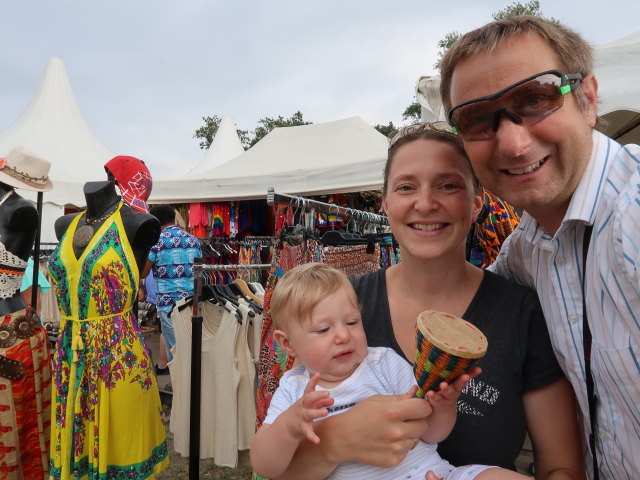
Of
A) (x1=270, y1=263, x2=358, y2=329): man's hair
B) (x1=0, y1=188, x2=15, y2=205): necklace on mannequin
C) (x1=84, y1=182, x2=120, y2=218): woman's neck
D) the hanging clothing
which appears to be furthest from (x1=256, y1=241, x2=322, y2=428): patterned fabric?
(x1=0, y1=188, x2=15, y2=205): necklace on mannequin

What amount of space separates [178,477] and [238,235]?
473cm

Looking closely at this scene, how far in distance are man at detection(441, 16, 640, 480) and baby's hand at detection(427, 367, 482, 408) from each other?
37 centimetres

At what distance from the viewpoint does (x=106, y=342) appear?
2484mm

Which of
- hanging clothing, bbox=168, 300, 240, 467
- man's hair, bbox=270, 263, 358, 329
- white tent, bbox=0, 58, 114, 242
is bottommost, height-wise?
hanging clothing, bbox=168, 300, 240, 467

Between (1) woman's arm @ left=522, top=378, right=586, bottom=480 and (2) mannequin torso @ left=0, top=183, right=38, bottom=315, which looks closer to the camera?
(1) woman's arm @ left=522, top=378, right=586, bottom=480

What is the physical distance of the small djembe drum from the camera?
921mm

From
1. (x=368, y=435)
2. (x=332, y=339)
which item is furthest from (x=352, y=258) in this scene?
(x=368, y=435)

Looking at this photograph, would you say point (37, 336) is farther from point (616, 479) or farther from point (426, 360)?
point (616, 479)

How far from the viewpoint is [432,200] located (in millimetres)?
1322

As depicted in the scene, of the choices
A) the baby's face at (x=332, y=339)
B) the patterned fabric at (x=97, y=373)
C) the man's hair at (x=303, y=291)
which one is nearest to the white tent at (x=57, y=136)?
the patterned fabric at (x=97, y=373)

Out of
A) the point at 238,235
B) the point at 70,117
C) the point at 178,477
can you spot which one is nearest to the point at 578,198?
the point at 178,477

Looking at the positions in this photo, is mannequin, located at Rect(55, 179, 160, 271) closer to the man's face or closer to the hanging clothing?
the hanging clothing

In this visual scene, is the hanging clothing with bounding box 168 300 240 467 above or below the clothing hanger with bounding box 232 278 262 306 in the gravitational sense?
below

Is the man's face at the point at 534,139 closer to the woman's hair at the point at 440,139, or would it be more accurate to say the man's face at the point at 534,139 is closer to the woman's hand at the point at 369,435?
the woman's hair at the point at 440,139
